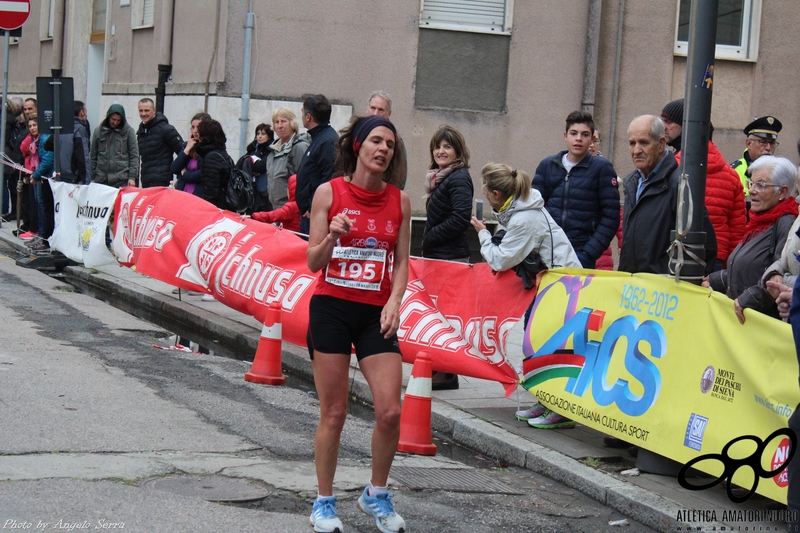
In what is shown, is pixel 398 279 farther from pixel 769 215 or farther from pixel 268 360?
pixel 268 360

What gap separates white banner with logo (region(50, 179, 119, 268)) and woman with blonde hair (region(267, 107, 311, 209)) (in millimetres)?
2842

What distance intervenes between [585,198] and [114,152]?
28.8ft

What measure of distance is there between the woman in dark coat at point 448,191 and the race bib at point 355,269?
→ 3.06 metres

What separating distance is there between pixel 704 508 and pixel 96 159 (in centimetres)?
1126

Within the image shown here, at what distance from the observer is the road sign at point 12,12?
53.9 ft

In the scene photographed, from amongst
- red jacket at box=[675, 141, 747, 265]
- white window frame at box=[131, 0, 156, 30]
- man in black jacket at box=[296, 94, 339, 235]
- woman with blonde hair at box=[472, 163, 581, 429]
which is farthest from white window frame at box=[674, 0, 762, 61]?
woman with blonde hair at box=[472, 163, 581, 429]

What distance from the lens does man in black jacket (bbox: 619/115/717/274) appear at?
6.40 metres

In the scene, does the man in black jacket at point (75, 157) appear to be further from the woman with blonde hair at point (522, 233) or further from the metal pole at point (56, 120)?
the woman with blonde hair at point (522, 233)

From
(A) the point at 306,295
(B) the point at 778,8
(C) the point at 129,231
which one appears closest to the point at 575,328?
(A) the point at 306,295

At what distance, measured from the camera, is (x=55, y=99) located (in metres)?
14.5

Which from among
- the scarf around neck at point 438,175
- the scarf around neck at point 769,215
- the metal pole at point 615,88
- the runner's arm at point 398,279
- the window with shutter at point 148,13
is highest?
the window with shutter at point 148,13

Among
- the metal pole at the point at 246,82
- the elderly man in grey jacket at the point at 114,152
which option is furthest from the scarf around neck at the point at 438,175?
the metal pole at the point at 246,82

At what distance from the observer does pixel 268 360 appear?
828 centimetres

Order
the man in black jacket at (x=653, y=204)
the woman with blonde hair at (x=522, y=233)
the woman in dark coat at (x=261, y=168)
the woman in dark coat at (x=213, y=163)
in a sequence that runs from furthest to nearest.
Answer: the woman in dark coat at (x=261, y=168) → the woman in dark coat at (x=213, y=163) → the woman with blonde hair at (x=522, y=233) → the man in black jacket at (x=653, y=204)
